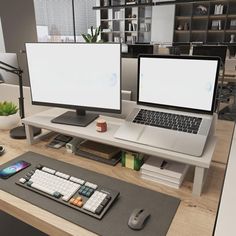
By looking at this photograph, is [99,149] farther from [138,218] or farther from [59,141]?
[138,218]

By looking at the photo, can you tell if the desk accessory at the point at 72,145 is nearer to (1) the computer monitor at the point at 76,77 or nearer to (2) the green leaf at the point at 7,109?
(1) the computer monitor at the point at 76,77

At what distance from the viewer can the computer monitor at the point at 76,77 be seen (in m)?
1.10

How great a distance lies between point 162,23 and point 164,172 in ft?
20.1

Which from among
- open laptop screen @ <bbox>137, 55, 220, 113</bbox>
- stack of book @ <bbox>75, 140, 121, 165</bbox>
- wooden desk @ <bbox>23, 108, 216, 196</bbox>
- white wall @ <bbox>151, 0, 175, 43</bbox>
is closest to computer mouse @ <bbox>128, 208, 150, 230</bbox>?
wooden desk @ <bbox>23, 108, 216, 196</bbox>

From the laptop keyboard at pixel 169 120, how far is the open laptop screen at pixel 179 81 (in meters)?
0.04

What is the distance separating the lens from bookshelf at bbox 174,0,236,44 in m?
5.59

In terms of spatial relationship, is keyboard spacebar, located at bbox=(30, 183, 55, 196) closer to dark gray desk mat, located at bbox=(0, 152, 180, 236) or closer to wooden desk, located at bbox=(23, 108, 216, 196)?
dark gray desk mat, located at bbox=(0, 152, 180, 236)

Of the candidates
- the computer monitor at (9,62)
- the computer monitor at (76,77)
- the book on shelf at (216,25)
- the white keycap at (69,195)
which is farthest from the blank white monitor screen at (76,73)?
the book on shelf at (216,25)

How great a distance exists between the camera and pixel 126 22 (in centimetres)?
683

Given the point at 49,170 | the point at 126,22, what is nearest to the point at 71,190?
the point at 49,170

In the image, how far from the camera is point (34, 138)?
132cm

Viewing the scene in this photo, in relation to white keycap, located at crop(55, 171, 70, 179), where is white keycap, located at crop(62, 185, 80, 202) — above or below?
below

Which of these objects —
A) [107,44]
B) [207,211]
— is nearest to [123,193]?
[207,211]

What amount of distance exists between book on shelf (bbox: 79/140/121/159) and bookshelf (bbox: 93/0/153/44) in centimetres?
587
